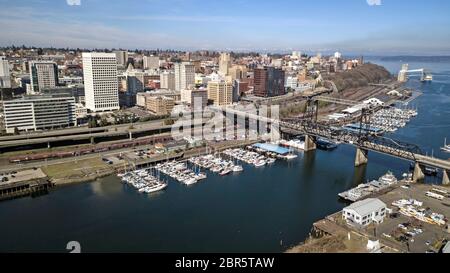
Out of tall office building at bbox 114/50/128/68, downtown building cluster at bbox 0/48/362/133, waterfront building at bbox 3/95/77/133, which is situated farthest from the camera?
tall office building at bbox 114/50/128/68

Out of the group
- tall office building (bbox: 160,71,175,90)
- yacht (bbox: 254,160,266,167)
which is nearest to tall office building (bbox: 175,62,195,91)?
tall office building (bbox: 160,71,175,90)

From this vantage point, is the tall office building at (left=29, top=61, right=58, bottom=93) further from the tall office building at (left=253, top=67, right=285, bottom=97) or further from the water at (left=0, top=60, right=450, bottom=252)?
the water at (left=0, top=60, right=450, bottom=252)

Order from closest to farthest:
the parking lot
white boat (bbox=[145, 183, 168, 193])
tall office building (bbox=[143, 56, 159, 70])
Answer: the parking lot, white boat (bbox=[145, 183, 168, 193]), tall office building (bbox=[143, 56, 159, 70])

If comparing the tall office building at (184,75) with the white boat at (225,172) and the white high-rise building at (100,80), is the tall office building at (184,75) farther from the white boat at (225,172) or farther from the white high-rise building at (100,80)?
the white boat at (225,172)

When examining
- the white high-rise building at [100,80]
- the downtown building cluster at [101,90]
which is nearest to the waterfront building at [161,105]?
the downtown building cluster at [101,90]

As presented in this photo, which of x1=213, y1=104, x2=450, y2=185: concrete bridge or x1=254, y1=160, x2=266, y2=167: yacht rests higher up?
x1=213, y1=104, x2=450, y2=185: concrete bridge

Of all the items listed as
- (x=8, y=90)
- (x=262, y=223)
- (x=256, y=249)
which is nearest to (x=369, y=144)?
(x=262, y=223)

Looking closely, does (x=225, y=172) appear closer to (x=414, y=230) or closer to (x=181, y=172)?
(x=181, y=172)
